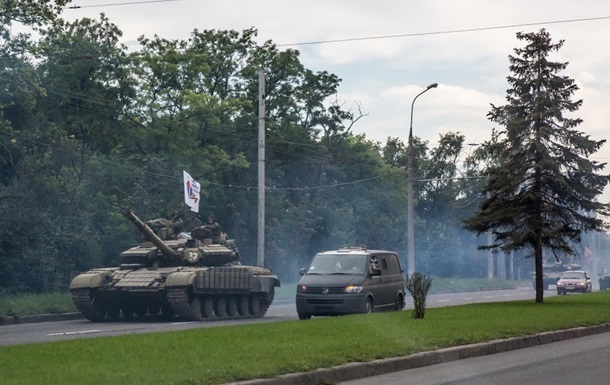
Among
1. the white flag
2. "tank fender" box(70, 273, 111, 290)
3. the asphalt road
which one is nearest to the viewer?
the asphalt road

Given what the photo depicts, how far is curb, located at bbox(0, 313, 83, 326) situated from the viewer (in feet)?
98.1

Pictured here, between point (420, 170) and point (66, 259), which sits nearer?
point (66, 259)

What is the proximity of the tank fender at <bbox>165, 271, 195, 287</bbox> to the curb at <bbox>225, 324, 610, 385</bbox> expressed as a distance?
10888 mm

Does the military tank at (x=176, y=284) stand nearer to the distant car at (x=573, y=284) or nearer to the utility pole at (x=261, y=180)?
the utility pole at (x=261, y=180)

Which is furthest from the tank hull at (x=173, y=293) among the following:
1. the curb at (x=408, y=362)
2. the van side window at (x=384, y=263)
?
the curb at (x=408, y=362)

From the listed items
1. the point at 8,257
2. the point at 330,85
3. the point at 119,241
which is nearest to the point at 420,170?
the point at 330,85

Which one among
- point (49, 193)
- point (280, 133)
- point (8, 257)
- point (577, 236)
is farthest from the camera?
point (280, 133)

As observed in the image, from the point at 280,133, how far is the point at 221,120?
7.27 metres

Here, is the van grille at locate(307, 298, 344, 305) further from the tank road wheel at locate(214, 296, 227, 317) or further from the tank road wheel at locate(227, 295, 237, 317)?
the tank road wheel at locate(227, 295, 237, 317)

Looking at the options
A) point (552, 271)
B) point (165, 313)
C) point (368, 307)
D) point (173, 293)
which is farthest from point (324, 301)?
point (552, 271)

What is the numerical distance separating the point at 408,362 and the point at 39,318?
Answer: 18.5 metres

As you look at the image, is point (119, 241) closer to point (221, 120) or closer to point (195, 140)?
point (195, 140)

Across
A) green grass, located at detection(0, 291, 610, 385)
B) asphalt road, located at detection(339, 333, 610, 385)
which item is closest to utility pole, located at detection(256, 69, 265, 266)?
green grass, located at detection(0, 291, 610, 385)

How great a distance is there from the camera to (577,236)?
31.9 meters
